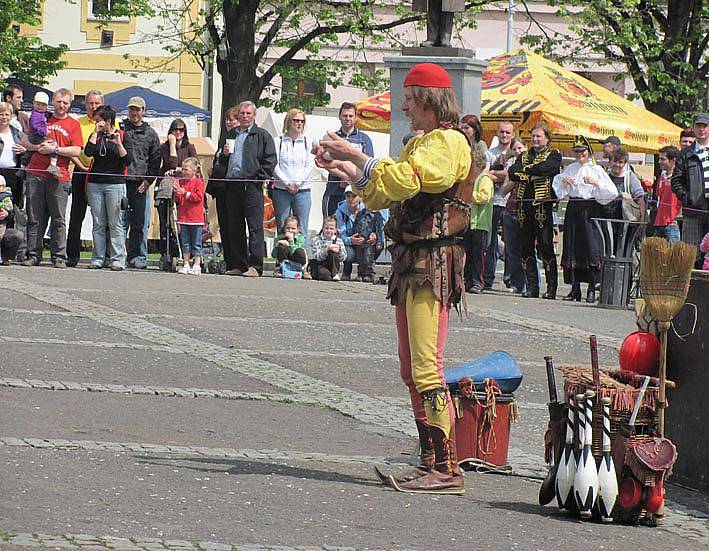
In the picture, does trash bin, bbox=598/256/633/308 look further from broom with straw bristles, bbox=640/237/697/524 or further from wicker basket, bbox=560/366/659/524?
wicker basket, bbox=560/366/659/524

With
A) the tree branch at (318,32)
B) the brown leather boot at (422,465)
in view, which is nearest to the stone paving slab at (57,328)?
the brown leather boot at (422,465)

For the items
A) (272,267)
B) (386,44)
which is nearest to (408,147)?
(272,267)

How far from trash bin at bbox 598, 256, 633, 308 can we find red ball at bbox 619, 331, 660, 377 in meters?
9.81

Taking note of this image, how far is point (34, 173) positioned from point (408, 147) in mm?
11241

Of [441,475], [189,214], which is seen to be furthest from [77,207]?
[441,475]

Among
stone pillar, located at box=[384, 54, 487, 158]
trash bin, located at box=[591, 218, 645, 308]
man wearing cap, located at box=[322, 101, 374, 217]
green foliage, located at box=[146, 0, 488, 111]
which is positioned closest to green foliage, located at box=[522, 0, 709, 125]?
green foliage, located at box=[146, 0, 488, 111]

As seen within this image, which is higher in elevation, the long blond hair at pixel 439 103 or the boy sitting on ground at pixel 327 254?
the long blond hair at pixel 439 103

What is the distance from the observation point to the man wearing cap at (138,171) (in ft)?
60.3

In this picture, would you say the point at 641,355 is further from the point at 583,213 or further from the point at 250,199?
the point at 250,199

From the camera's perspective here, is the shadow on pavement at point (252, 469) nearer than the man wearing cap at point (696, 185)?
Yes

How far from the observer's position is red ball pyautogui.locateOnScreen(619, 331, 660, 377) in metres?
7.51

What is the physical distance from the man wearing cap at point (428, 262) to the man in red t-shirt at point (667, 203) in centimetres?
1042

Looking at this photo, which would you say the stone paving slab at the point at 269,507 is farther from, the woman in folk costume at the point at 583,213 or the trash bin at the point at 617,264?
the woman in folk costume at the point at 583,213

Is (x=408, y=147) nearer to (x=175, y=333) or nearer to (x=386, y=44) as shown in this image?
(x=175, y=333)
